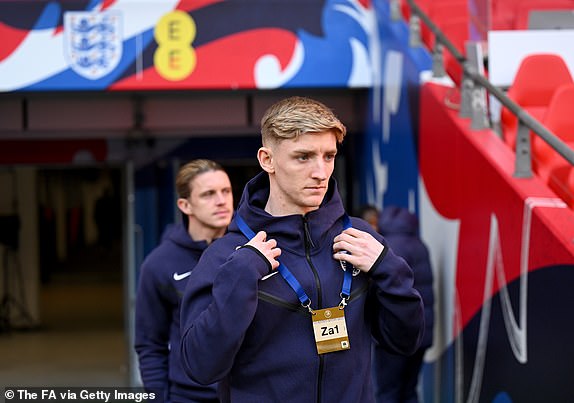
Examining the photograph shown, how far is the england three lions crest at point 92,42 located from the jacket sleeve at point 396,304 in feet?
21.7

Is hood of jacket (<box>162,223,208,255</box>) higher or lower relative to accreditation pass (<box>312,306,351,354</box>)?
lower

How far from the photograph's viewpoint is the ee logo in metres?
8.58

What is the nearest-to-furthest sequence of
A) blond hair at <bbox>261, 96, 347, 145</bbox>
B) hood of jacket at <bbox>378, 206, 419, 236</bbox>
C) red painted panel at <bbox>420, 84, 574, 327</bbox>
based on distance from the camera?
blond hair at <bbox>261, 96, 347, 145</bbox> < red painted panel at <bbox>420, 84, 574, 327</bbox> < hood of jacket at <bbox>378, 206, 419, 236</bbox>

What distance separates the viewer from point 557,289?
358 centimetres


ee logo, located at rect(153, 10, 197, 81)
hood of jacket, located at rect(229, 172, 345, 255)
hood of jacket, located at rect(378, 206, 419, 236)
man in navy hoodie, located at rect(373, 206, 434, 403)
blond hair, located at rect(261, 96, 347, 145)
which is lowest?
man in navy hoodie, located at rect(373, 206, 434, 403)

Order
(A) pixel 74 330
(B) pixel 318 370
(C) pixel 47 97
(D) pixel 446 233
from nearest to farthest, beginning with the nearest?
(B) pixel 318 370 → (D) pixel 446 233 → (C) pixel 47 97 → (A) pixel 74 330

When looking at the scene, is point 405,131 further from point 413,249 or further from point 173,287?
point 173,287

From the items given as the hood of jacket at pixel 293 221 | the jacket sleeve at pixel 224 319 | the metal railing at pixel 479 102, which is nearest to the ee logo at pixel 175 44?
the metal railing at pixel 479 102

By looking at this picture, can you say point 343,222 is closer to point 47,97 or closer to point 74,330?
point 47,97

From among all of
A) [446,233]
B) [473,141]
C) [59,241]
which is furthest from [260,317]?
[59,241]

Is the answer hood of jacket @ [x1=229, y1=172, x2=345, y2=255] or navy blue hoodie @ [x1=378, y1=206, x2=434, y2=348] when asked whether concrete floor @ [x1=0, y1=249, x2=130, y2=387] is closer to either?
navy blue hoodie @ [x1=378, y1=206, x2=434, y2=348]

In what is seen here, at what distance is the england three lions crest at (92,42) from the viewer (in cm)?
854

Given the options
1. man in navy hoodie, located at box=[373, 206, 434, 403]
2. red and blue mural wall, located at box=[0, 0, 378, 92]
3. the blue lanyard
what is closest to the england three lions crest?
red and blue mural wall, located at box=[0, 0, 378, 92]

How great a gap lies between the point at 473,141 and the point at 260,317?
9.61ft
